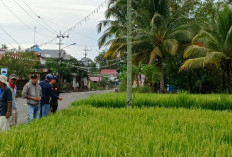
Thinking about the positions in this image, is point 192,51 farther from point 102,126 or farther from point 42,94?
point 102,126

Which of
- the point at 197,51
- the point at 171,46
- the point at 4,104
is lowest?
the point at 4,104

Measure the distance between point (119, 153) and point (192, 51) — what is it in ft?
52.4

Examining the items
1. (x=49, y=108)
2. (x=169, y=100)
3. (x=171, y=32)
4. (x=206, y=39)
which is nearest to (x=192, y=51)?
(x=206, y=39)

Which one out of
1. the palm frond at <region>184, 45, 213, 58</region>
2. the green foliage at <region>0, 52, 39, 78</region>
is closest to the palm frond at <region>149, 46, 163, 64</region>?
the palm frond at <region>184, 45, 213, 58</region>

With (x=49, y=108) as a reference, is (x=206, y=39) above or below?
above

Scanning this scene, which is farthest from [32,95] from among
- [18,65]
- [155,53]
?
[18,65]

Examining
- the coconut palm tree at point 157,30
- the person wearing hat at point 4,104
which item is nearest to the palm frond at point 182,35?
the coconut palm tree at point 157,30

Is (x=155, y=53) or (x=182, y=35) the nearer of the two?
(x=182, y=35)

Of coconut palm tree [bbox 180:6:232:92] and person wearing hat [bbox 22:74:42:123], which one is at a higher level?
coconut palm tree [bbox 180:6:232:92]

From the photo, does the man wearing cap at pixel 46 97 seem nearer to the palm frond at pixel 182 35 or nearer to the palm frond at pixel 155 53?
the palm frond at pixel 155 53

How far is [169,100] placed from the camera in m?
10.5

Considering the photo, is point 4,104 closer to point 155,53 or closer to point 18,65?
point 155,53

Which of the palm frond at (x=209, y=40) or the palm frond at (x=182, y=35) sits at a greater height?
the palm frond at (x=182, y=35)

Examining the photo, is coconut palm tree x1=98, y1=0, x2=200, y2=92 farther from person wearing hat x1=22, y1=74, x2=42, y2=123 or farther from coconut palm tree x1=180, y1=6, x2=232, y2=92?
person wearing hat x1=22, y1=74, x2=42, y2=123
